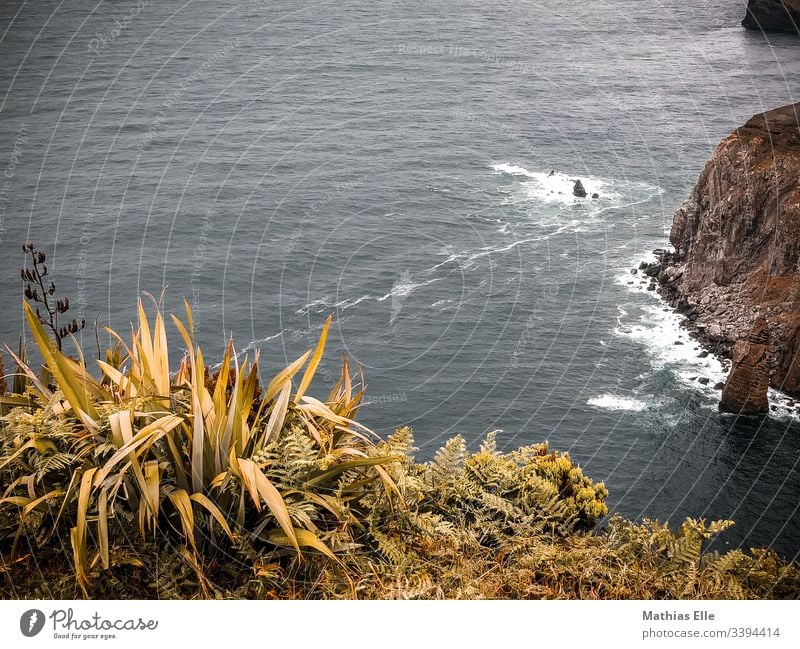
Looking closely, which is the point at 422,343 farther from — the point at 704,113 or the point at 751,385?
the point at 704,113

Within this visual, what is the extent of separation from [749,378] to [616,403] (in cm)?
1042

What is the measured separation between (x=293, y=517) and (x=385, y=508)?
125 centimetres

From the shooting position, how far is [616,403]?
77.6m

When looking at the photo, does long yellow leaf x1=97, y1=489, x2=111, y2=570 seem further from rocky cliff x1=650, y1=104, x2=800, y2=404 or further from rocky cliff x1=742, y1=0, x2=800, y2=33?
rocky cliff x1=742, y1=0, x2=800, y2=33

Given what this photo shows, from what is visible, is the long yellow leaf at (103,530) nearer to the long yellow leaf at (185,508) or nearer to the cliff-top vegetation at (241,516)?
the cliff-top vegetation at (241,516)

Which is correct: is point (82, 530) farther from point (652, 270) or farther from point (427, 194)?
point (427, 194)

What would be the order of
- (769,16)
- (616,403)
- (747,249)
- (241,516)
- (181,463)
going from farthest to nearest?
(769,16) → (747,249) → (616,403) → (241,516) → (181,463)

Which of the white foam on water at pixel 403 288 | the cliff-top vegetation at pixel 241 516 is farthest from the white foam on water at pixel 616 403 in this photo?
the cliff-top vegetation at pixel 241 516

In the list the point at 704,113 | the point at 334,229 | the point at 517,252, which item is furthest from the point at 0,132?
the point at 704,113

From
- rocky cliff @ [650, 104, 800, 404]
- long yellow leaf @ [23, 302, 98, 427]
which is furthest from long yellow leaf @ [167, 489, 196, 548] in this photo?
rocky cliff @ [650, 104, 800, 404]

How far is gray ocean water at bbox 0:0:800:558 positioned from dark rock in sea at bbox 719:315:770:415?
1368 mm

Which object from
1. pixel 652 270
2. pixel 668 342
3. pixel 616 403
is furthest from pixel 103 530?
pixel 652 270

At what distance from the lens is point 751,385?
76.6m

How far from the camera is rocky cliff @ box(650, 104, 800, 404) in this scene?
82.9 meters
